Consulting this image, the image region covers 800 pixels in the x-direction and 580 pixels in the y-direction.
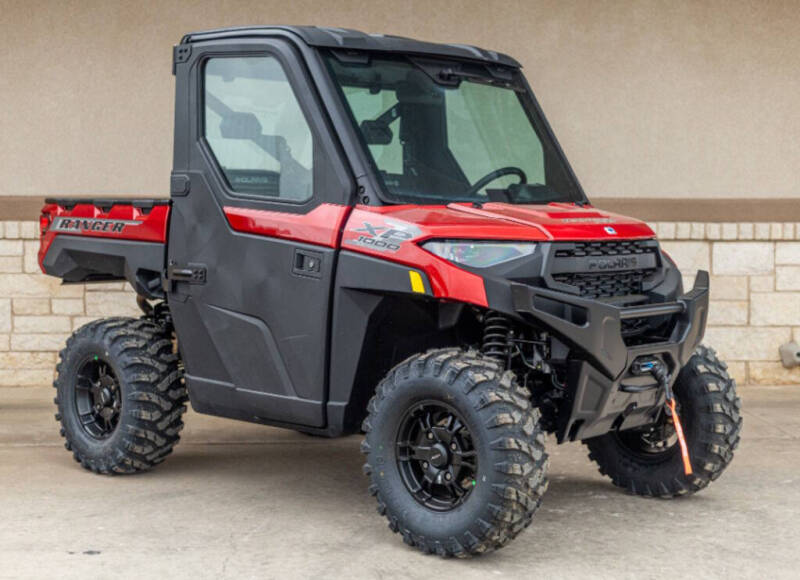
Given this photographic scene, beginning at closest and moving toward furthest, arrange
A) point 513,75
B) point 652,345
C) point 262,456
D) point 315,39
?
point 652,345 → point 315,39 → point 513,75 → point 262,456

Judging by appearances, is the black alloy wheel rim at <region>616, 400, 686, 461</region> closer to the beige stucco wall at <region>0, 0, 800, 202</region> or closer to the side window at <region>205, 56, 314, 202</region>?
the side window at <region>205, 56, 314, 202</region>

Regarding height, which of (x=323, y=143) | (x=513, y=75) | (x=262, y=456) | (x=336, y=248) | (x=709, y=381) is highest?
(x=513, y=75)

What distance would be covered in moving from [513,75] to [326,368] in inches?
71.9

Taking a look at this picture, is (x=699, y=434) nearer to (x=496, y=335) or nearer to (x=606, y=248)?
(x=606, y=248)

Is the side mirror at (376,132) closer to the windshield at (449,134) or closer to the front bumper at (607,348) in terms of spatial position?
the windshield at (449,134)

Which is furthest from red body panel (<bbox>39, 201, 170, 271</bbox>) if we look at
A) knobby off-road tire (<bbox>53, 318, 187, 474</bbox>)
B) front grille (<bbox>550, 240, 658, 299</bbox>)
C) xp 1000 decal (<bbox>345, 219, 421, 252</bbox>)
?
front grille (<bbox>550, 240, 658, 299</bbox>)

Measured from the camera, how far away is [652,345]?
213 inches

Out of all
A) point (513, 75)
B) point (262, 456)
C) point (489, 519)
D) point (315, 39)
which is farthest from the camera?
point (262, 456)

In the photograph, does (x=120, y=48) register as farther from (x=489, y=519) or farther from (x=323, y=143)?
(x=489, y=519)

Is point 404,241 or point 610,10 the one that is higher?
point 610,10

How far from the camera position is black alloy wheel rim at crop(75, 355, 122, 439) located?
671 centimetres

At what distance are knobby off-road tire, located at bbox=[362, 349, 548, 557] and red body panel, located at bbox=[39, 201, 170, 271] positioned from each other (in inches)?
66.9

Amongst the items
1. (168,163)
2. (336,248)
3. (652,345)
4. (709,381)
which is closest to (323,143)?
(336,248)

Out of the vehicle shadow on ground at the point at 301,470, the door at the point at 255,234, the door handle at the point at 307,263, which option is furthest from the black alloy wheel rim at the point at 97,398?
the door handle at the point at 307,263
